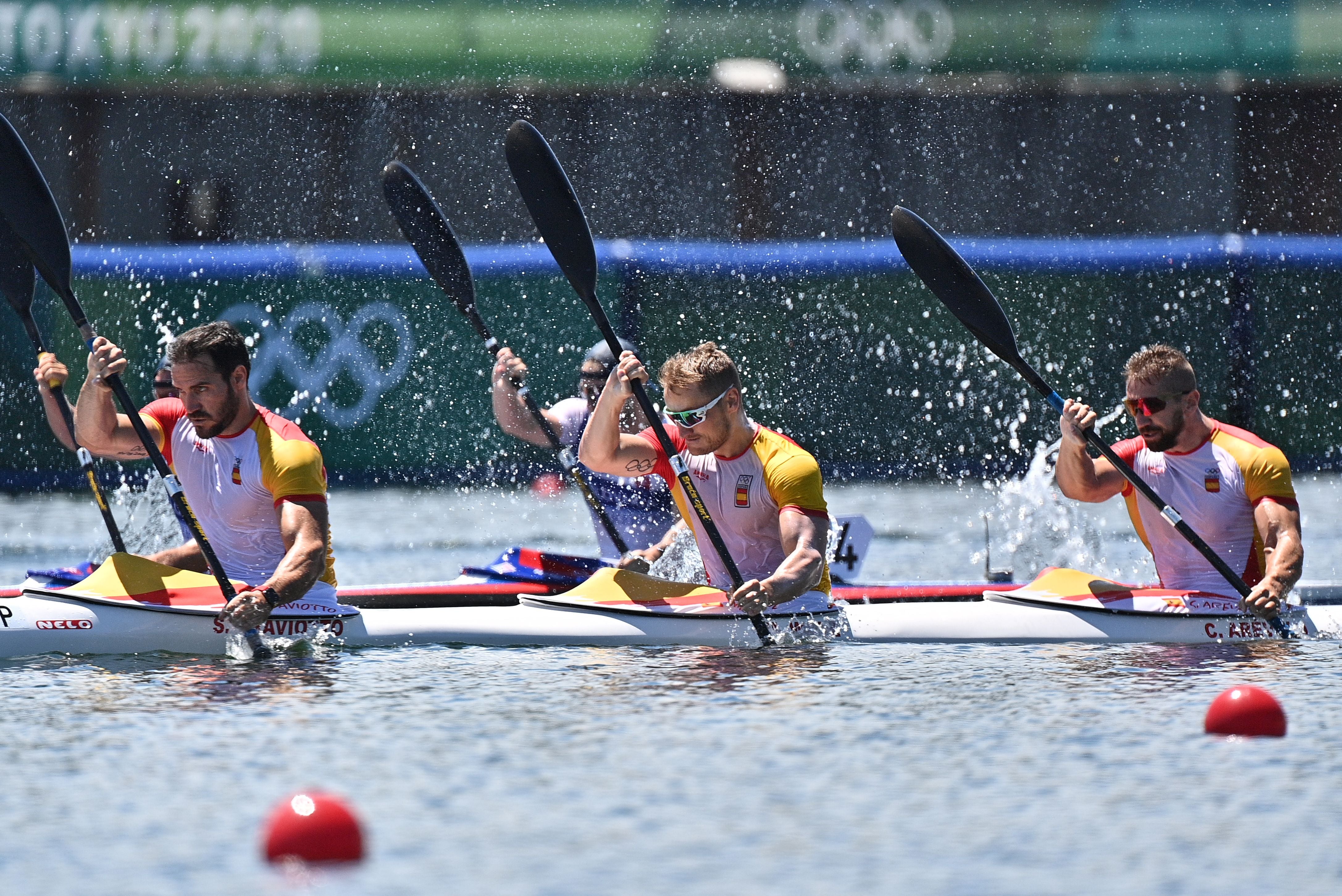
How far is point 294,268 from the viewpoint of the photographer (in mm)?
13469

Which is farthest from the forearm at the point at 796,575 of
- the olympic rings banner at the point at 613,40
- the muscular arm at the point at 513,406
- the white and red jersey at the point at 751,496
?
the olympic rings banner at the point at 613,40

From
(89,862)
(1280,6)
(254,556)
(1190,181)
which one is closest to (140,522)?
(254,556)

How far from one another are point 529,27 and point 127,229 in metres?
3.79

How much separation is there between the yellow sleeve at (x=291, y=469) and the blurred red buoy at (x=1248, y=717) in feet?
9.95

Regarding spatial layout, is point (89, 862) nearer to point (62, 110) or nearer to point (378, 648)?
point (378, 648)

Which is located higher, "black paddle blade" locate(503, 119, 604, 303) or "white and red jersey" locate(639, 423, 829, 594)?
"black paddle blade" locate(503, 119, 604, 303)

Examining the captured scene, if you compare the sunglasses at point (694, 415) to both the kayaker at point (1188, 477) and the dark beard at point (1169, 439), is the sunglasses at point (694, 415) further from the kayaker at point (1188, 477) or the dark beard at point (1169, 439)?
the dark beard at point (1169, 439)

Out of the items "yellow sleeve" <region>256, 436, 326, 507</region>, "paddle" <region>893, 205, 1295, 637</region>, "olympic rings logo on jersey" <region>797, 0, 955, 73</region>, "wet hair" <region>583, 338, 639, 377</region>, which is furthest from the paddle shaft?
"olympic rings logo on jersey" <region>797, 0, 955, 73</region>

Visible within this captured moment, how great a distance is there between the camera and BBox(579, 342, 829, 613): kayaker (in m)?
6.79

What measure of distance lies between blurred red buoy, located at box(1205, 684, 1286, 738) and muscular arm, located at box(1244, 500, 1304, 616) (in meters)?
1.55

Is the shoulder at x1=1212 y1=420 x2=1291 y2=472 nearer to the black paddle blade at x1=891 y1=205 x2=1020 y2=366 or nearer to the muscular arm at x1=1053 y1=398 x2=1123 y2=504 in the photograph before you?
the muscular arm at x1=1053 y1=398 x2=1123 y2=504

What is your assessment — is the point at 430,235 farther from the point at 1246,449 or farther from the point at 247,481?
the point at 1246,449

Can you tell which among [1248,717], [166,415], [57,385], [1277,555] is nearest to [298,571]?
[166,415]

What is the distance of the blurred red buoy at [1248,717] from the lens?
530 centimetres
